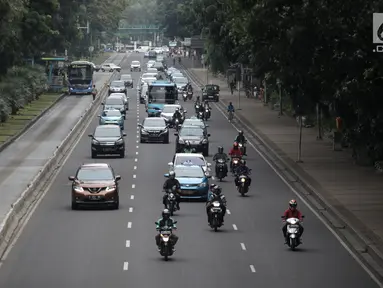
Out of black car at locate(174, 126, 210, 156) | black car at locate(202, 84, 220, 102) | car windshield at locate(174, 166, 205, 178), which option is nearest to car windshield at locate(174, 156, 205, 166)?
car windshield at locate(174, 166, 205, 178)

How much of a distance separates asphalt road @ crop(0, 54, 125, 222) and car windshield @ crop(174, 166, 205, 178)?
5.80 meters

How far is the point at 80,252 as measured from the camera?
3238cm

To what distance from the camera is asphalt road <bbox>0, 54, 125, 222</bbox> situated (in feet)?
153

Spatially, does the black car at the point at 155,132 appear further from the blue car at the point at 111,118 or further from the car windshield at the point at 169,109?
the car windshield at the point at 169,109

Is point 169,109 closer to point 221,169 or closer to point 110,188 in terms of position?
point 221,169

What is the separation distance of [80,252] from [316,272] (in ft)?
21.3

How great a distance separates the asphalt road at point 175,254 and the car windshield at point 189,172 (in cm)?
120

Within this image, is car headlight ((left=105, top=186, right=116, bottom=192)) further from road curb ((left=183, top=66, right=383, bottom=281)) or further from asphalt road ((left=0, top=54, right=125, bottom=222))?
road curb ((left=183, top=66, right=383, bottom=281))

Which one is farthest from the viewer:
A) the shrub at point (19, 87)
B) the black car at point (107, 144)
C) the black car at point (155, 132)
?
the shrub at point (19, 87)

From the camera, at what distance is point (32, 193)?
45094 millimetres

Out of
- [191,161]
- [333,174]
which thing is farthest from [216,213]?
[333,174]

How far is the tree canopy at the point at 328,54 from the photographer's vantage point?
43406 millimetres

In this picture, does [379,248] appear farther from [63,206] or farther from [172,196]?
[63,206]

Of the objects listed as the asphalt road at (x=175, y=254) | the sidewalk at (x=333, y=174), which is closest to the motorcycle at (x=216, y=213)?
the asphalt road at (x=175, y=254)
